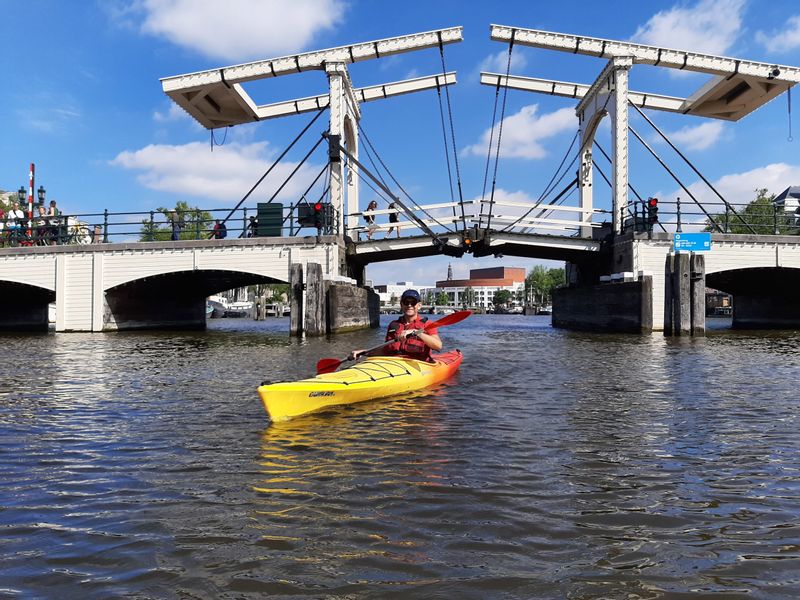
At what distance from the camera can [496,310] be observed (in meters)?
113

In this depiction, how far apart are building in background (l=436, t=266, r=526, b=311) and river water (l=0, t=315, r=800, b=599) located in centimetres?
14464

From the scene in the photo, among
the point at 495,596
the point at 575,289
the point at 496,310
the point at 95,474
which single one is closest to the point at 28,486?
the point at 95,474

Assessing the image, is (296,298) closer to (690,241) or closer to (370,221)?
(370,221)

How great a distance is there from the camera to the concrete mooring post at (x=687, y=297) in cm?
1925

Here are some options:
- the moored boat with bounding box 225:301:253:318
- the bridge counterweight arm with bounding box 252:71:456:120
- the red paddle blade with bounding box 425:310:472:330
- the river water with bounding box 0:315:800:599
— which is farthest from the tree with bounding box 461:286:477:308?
the river water with bounding box 0:315:800:599

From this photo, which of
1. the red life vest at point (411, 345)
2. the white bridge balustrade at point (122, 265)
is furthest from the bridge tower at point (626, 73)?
the red life vest at point (411, 345)

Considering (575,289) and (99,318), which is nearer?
(99,318)

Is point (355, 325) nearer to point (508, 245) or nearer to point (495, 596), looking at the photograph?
A: point (508, 245)

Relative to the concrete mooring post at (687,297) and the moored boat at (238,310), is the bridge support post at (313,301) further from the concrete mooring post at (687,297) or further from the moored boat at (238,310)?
the moored boat at (238,310)

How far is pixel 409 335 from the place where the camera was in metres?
8.19

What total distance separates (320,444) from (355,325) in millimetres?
18824

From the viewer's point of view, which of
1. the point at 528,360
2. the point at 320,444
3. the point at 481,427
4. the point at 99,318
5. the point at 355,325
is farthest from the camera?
the point at 355,325

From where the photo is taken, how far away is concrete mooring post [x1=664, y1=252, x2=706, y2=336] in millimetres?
19250

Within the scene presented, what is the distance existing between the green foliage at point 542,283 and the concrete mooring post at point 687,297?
95904 mm
